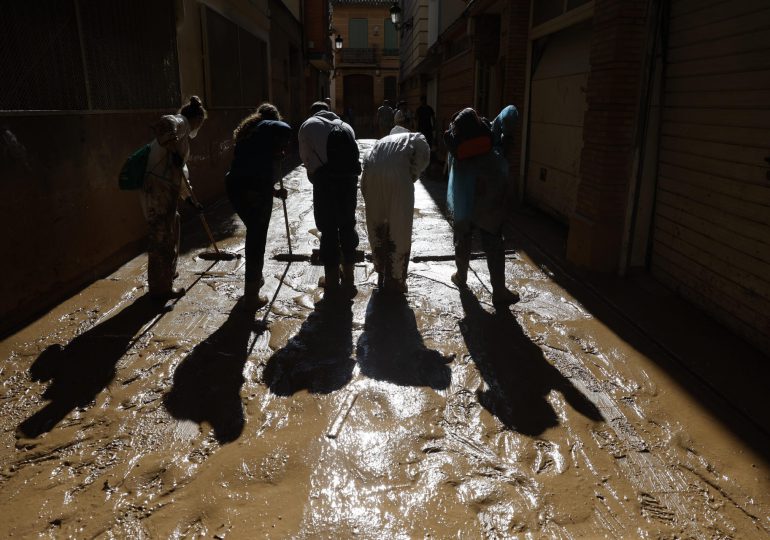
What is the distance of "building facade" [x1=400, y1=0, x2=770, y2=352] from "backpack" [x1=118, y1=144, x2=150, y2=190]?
13.1ft

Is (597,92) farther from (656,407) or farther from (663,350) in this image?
(656,407)

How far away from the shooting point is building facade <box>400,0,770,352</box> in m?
4.10

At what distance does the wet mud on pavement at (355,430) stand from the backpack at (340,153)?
3.70ft

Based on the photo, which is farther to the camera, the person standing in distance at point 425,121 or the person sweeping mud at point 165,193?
the person standing in distance at point 425,121

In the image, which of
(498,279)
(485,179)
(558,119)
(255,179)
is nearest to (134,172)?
(255,179)

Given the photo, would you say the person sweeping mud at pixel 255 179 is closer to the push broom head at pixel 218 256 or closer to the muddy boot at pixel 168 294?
the muddy boot at pixel 168 294

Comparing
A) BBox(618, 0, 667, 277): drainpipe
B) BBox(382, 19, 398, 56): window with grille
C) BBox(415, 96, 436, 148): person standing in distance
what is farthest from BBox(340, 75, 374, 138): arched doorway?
BBox(618, 0, 667, 277): drainpipe

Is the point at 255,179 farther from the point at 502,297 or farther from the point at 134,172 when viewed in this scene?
the point at 502,297

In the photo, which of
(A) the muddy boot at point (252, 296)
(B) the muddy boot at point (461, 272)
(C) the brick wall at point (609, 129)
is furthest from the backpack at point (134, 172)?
(C) the brick wall at point (609, 129)

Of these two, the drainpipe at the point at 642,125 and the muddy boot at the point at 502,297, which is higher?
the drainpipe at the point at 642,125

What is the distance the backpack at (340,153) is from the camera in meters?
4.85

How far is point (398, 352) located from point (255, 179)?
5.95 ft

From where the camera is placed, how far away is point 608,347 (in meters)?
4.23

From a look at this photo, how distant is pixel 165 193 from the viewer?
16.1 feet
